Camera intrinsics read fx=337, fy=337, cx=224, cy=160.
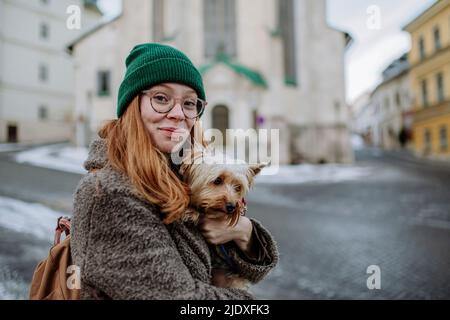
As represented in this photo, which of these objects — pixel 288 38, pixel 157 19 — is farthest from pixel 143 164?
pixel 288 38

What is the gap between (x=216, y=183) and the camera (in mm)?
1055

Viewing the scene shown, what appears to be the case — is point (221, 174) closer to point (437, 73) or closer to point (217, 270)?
point (217, 270)

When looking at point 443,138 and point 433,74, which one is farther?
point 443,138

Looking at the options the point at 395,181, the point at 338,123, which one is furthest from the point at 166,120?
the point at 338,123

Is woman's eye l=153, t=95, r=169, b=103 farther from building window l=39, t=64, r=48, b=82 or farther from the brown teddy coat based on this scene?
building window l=39, t=64, r=48, b=82

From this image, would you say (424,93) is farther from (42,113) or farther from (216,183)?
(42,113)

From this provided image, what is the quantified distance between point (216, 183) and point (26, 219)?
1.82 m

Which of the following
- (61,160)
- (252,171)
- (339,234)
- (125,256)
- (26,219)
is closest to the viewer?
(125,256)

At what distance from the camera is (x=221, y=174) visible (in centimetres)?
106

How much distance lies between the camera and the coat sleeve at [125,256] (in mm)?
797

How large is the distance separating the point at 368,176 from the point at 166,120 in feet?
21.3

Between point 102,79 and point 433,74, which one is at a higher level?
point 102,79

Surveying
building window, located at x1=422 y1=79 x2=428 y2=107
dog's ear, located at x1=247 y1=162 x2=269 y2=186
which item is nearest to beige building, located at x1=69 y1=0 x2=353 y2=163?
building window, located at x1=422 y1=79 x2=428 y2=107

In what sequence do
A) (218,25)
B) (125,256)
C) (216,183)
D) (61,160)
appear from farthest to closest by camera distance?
1. (218,25)
2. (61,160)
3. (216,183)
4. (125,256)
